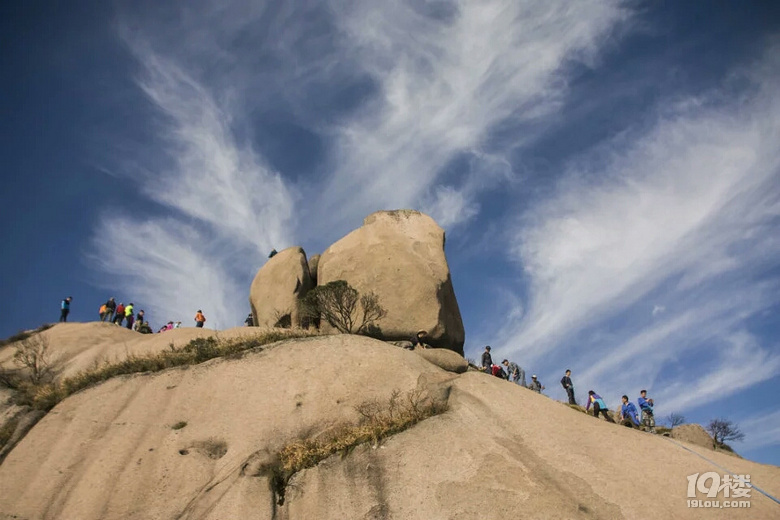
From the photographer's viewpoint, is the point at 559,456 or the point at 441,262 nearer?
the point at 559,456

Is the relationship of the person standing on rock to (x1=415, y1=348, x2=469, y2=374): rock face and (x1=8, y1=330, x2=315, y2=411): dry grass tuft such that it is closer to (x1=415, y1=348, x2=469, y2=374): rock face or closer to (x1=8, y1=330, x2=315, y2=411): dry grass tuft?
(x1=415, y1=348, x2=469, y2=374): rock face

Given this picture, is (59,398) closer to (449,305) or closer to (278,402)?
(278,402)

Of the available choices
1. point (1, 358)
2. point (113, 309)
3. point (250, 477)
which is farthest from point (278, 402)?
point (113, 309)

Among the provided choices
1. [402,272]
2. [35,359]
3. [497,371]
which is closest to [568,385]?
[497,371]

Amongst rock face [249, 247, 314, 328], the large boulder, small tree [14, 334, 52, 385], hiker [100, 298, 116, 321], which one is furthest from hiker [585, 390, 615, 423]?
hiker [100, 298, 116, 321]

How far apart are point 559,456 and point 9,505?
38.7ft

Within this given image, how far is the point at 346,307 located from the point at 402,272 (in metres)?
2.78

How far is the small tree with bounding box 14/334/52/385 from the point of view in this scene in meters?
18.6

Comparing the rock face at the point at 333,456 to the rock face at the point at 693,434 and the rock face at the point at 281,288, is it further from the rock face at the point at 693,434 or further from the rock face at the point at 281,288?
the rock face at the point at 693,434

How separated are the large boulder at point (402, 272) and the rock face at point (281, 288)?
1.07 m

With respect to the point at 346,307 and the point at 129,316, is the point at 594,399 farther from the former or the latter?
the point at 129,316

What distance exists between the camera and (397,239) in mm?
23328

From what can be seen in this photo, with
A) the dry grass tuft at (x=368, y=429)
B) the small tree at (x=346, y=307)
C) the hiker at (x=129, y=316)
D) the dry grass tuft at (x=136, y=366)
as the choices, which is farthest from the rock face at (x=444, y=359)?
the hiker at (x=129, y=316)

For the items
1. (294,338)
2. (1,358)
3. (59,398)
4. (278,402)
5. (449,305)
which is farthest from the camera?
(449,305)
